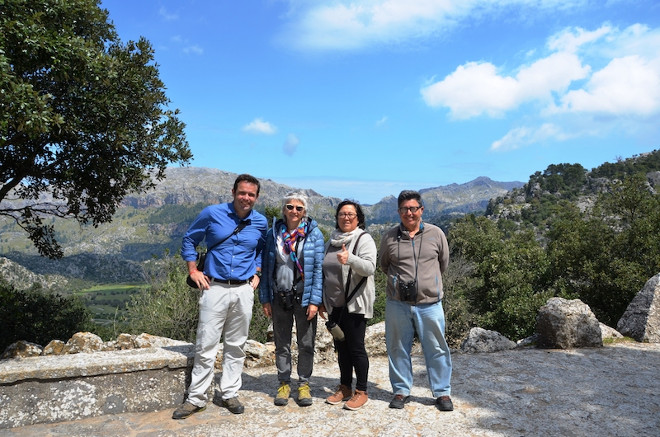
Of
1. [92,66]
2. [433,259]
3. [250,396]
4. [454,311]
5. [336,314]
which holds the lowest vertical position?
[454,311]

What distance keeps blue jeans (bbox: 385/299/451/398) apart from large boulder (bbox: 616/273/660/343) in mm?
5890

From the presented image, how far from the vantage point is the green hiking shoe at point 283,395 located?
475 cm

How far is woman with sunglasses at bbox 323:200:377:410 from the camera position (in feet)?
14.8

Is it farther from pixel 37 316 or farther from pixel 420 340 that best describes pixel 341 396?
pixel 37 316

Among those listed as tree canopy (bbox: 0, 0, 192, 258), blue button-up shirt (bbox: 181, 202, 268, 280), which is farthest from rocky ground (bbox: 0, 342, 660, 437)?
tree canopy (bbox: 0, 0, 192, 258)

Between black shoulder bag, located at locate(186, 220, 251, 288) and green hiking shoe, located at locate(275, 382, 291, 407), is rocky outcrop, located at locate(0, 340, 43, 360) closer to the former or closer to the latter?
black shoulder bag, located at locate(186, 220, 251, 288)

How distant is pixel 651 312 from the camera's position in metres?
8.43

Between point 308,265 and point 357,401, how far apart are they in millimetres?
1590

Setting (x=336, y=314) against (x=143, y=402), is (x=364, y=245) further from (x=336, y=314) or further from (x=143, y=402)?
(x=143, y=402)

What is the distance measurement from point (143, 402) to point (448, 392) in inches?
130

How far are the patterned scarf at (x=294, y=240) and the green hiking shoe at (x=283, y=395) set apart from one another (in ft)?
4.28

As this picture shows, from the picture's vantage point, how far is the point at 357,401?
471cm

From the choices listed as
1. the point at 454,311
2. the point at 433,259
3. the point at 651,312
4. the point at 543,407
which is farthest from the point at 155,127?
the point at 454,311

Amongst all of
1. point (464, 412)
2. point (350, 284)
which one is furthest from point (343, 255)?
point (464, 412)
